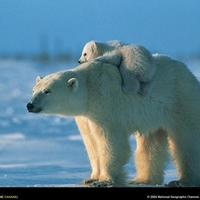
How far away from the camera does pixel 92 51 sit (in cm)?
830

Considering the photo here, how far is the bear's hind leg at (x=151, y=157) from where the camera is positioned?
8.38 m

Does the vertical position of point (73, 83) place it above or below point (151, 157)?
above

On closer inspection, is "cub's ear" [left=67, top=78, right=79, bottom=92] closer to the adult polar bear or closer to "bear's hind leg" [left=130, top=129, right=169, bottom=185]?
the adult polar bear

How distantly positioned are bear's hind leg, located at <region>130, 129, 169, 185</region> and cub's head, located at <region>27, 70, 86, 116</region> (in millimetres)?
1343

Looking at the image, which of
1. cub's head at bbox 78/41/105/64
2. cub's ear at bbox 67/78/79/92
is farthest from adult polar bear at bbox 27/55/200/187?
cub's head at bbox 78/41/105/64

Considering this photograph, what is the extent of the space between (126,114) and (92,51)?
47.3 inches

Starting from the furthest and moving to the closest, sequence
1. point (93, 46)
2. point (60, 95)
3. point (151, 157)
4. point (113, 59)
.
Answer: point (151, 157), point (93, 46), point (113, 59), point (60, 95)

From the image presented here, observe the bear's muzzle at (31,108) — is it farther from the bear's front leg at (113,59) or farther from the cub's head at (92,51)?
the cub's head at (92,51)

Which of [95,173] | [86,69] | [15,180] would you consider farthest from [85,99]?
[15,180]

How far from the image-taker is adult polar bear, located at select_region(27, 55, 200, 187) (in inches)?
286

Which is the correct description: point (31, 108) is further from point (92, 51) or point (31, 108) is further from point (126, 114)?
point (92, 51)

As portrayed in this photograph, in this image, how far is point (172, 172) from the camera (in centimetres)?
932

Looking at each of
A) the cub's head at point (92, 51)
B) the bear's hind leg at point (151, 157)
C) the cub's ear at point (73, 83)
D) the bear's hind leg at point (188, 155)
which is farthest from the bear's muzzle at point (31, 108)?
the bear's hind leg at point (188, 155)

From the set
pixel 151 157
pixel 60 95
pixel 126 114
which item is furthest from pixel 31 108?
pixel 151 157
